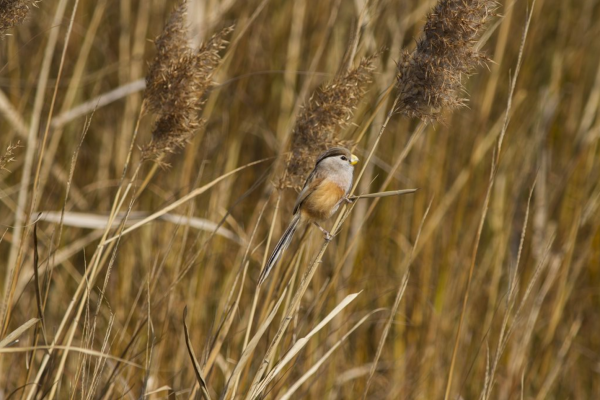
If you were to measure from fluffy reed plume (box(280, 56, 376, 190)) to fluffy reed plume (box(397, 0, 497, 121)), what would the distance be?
0.12 m

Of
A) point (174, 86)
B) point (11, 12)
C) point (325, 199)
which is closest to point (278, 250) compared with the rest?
point (325, 199)

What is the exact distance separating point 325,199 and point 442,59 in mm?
539

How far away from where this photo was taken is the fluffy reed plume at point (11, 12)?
4.89 feet

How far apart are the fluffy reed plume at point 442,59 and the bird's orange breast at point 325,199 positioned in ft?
1.14

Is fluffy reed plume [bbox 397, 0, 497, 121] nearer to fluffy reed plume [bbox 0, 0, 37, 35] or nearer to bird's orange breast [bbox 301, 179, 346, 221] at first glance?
bird's orange breast [bbox 301, 179, 346, 221]

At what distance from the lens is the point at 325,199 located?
192 cm

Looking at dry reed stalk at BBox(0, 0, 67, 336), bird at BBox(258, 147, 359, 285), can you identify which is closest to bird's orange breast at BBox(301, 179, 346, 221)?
bird at BBox(258, 147, 359, 285)

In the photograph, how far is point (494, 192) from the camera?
342cm

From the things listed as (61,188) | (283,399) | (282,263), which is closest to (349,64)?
(282,263)

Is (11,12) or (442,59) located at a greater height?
(11,12)

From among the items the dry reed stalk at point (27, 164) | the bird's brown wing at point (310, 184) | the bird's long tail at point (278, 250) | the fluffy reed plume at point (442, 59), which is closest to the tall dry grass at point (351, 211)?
the dry reed stalk at point (27, 164)

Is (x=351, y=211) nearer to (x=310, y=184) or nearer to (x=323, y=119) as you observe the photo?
(x=310, y=184)

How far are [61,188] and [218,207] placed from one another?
0.80 meters

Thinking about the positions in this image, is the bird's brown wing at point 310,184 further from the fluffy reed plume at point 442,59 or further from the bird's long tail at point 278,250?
the fluffy reed plume at point 442,59
